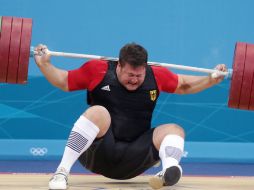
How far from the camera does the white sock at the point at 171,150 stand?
3.44 metres

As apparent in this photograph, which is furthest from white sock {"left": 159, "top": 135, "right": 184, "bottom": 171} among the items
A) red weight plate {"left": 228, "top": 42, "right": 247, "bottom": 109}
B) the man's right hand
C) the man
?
the man's right hand

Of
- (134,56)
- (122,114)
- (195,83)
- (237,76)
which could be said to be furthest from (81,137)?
(237,76)

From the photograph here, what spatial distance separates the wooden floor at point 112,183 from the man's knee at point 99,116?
1.11ft

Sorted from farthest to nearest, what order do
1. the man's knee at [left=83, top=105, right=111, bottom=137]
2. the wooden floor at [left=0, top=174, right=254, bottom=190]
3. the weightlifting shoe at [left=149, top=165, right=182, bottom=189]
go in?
the wooden floor at [left=0, top=174, right=254, bottom=190], the man's knee at [left=83, top=105, right=111, bottom=137], the weightlifting shoe at [left=149, top=165, right=182, bottom=189]

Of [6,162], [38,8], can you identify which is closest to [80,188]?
[6,162]

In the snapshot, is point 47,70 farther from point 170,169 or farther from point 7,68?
point 170,169

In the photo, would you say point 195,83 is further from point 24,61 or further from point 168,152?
point 24,61

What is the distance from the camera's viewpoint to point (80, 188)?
3574 mm

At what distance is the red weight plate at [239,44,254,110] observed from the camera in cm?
383

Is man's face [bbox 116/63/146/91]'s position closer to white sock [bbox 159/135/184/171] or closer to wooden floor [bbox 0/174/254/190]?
white sock [bbox 159/135/184/171]

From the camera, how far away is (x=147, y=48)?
6.09 m

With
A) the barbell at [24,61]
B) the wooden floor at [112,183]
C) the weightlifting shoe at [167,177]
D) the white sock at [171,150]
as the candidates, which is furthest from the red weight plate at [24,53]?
the weightlifting shoe at [167,177]

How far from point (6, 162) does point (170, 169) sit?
9.25 ft

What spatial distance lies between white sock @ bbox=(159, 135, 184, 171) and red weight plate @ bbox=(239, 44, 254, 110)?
0.49m
